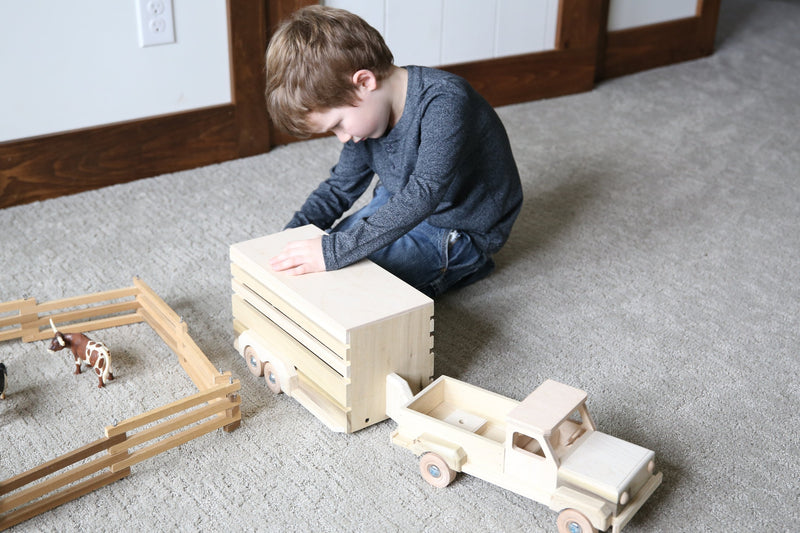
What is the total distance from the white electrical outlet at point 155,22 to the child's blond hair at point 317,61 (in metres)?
0.58

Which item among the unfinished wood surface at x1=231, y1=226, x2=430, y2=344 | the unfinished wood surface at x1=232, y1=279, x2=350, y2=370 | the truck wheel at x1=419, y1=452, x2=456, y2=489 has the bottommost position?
the truck wheel at x1=419, y1=452, x2=456, y2=489

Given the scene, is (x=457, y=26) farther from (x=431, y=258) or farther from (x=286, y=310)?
(x=286, y=310)

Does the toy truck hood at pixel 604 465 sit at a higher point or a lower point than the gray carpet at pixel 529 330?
higher

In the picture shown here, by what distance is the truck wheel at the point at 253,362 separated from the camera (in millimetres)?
1087

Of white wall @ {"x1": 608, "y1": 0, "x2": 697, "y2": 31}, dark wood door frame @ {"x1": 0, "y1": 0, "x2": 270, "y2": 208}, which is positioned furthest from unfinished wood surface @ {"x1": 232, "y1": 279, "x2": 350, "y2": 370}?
white wall @ {"x1": 608, "y1": 0, "x2": 697, "y2": 31}

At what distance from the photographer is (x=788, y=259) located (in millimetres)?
1430

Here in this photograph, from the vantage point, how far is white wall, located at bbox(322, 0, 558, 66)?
6.08 feet

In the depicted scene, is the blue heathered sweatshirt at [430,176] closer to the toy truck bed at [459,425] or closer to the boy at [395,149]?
the boy at [395,149]

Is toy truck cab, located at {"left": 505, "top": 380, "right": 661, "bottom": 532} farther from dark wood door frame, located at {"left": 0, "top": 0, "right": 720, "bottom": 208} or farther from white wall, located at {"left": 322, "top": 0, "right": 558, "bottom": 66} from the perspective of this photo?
white wall, located at {"left": 322, "top": 0, "right": 558, "bottom": 66}

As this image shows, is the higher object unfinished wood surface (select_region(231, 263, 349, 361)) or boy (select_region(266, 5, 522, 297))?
boy (select_region(266, 5, 522, 297))

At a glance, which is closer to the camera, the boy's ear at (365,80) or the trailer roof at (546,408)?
the trailer roof at (546,408)

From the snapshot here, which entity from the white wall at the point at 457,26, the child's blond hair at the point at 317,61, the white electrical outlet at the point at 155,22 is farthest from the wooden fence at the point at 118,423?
the white wall at the point at 457,26

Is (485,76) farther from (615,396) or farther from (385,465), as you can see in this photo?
(385,465)

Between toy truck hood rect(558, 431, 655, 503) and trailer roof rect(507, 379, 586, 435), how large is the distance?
39mm
